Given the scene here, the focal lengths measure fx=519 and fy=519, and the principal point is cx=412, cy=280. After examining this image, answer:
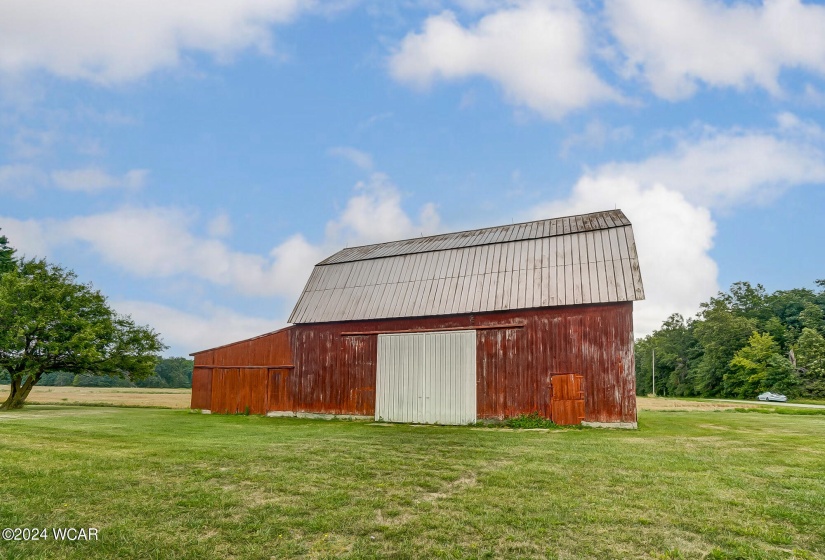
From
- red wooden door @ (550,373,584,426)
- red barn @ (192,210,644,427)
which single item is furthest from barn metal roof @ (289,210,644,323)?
red wooden door @ (550,373,584,426)

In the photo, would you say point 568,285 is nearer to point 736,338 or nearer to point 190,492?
point 190,492

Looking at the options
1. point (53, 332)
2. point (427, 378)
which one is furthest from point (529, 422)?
point (53, 332)

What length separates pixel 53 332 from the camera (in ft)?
93.4

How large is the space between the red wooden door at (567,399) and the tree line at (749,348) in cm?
5077

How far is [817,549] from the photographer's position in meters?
5.63

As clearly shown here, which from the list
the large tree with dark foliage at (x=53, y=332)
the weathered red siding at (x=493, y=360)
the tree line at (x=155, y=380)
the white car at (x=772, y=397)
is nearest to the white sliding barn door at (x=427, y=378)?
the weathered red siding at (x=493, y=360)

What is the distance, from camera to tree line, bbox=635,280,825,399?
193 ft

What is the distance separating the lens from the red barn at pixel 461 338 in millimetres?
19953

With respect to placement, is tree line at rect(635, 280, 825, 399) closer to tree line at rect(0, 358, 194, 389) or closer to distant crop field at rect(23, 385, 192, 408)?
distant crop field at rect(23, 385, 192, 408)

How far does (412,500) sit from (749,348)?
72.3m

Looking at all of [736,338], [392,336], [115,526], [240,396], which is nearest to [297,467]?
[115,526]

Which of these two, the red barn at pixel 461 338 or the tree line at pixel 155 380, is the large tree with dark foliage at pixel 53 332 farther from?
the tree line at pixel 155 380

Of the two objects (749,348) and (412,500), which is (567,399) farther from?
(749,348)

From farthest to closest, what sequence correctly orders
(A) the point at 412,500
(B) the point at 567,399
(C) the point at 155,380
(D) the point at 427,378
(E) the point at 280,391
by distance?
(C) the point at 155,380 → (E) the point at 280,391 → (D) the point at 427,378 → (B) the point at 567,399 → (A) the point at 412,500
